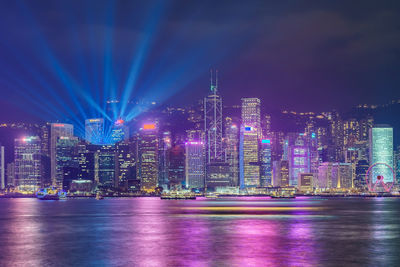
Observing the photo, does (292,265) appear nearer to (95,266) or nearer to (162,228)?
(95,266)

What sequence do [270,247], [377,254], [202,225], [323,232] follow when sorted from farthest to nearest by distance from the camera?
[202,225]
[323,232]
[270,247]
[377,254]

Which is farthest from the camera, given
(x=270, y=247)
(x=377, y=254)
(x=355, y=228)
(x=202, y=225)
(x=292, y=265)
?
(x=202, y=225)

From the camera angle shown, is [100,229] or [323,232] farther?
[100,229]

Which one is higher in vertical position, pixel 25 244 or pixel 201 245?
pixel 201 245

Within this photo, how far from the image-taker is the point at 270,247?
55531mm

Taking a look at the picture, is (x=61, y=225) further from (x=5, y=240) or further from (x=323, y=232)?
(x=323, y=232)

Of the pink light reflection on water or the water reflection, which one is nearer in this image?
the water reflection

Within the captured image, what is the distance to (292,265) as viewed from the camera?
44.5 metres

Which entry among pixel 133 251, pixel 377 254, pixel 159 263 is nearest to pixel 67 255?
pixel 133 251

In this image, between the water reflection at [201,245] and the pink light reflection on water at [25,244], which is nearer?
the water reflection at [201,245]

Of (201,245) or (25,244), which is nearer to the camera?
(201,245)

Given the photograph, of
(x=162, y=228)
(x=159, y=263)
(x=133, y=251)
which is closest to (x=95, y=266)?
(x=159, y=263)

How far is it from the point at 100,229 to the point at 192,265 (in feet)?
123

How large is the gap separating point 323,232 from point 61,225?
38.8 metres
